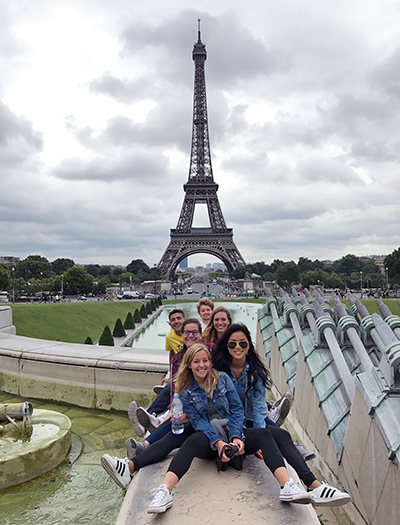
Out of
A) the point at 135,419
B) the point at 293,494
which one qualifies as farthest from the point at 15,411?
the point at 293,494

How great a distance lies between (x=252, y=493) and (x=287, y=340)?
4.19 m

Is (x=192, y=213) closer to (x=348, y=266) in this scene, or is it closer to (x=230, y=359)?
(x=348, y=266)

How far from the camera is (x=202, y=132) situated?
6912 cm

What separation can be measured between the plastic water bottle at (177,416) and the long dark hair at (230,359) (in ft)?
1.48

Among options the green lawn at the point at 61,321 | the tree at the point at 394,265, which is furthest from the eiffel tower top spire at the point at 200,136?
the green lawn at the point at 61,321

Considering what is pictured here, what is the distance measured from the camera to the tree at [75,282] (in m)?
56.6

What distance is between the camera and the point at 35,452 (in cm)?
445

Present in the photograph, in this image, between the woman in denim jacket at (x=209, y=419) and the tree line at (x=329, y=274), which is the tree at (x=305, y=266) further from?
the woman in denim jacket at (x=209, y=419)

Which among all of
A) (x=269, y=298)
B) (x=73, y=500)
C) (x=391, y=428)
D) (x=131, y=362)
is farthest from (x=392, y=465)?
(x=269, y=298)

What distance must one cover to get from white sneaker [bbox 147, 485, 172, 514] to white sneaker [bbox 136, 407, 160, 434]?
1140 mm

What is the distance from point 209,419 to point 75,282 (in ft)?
184

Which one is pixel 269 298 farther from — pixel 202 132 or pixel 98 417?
pixel 202 132

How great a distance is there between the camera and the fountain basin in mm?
4250

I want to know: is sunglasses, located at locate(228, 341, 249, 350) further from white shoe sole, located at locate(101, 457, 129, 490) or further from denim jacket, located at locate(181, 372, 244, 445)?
white shoe sole, located at locate(101, 457, 129, 490)
